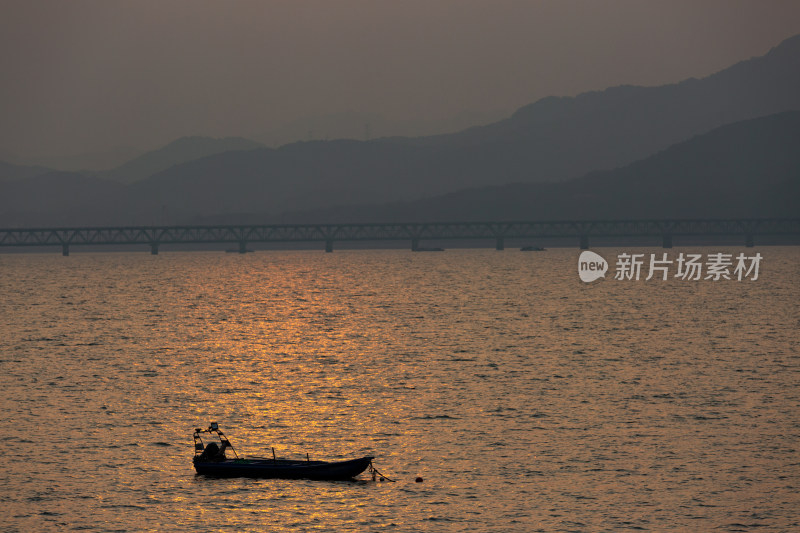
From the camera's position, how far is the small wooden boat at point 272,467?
166ft

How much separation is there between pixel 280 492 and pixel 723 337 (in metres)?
80.8

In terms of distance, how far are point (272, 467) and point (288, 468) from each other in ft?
2.51

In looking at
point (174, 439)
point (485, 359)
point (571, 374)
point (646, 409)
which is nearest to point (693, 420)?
point (646, 409)

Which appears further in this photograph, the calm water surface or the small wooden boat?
the small wooden boat

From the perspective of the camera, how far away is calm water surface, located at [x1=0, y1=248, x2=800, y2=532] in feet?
152

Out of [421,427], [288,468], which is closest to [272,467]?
[288,468]

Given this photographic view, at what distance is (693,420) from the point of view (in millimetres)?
65000

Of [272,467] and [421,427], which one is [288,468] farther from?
[421,427]

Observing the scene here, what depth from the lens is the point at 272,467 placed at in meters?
51.0

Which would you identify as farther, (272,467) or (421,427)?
(421,427)

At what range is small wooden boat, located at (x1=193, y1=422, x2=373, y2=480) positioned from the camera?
50.7m

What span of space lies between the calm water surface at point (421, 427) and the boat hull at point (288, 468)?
1.87ft

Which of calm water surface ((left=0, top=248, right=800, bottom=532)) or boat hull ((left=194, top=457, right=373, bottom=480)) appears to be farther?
boat hull ((left=194, top=457, right=373, bottom=480))

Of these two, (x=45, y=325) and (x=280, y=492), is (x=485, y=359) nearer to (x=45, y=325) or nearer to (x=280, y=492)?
(x=280, y=492)
